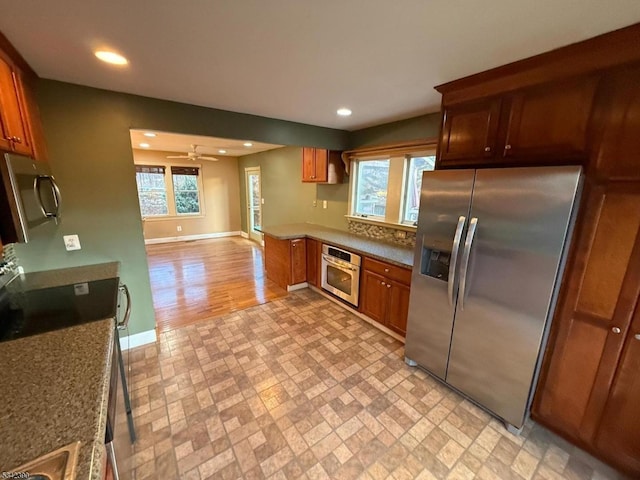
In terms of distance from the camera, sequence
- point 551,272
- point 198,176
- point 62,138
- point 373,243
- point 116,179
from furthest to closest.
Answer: point 198,176
point 373,243
point 116,179
point 62,138
point 551,272

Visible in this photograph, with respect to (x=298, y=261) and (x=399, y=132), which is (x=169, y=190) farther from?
(x=399, y=132)

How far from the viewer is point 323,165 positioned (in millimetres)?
3793

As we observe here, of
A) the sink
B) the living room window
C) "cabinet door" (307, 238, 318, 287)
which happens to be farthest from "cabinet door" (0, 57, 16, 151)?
the living room window

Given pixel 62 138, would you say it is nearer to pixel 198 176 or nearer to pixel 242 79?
pixel 242 79

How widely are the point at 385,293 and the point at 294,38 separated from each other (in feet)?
7.59

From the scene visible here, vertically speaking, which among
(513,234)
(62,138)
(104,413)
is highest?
(62,138)

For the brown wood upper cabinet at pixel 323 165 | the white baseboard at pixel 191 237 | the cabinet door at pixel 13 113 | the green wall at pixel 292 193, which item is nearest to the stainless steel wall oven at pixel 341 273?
the green wall at pixel 292 193

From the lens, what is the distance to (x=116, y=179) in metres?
2.31

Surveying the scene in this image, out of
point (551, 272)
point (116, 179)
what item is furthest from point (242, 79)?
point (551, 272)

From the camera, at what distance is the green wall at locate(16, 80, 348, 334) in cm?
206

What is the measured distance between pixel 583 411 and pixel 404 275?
1421mm

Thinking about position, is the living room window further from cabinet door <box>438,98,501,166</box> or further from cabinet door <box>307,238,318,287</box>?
cabinet door <box>438,98,501,166</box>

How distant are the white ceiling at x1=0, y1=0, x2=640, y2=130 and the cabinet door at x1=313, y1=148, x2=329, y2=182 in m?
1.60

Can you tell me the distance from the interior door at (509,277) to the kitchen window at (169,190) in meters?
6.99
